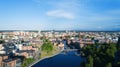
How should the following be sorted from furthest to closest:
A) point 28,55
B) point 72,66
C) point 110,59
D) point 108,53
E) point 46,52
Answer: point 46,52, point 28,55, point 72,66, point 108,53, point 110,59

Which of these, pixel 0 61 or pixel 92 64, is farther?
pixel 0 61

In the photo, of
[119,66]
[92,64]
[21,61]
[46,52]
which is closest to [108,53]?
[92,64]

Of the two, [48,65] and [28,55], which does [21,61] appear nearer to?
[48,65]

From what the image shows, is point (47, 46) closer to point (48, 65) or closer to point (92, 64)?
point (48, 65)

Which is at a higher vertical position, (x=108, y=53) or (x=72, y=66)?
(x=108, y=53)

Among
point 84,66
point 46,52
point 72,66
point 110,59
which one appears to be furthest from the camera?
point 46,52

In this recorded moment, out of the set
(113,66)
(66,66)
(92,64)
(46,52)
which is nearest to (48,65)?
(66,66)

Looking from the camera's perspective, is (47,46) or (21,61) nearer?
(21,61)

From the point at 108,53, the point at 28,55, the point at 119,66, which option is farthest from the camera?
the point at 28,55

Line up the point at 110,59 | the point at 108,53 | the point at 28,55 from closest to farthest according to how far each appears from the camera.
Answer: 1. the point at 110,59
2. the point at 108,53
3. the point at 28,55
